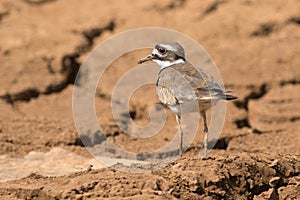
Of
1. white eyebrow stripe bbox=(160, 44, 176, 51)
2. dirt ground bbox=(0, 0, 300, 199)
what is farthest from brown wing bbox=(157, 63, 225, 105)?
dirt ground bbox=(0, 0, 300, 199)

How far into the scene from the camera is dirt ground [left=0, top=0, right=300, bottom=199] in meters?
4.36

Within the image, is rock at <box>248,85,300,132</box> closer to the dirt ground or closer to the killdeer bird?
the dirt ground

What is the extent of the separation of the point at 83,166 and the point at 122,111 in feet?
7.66


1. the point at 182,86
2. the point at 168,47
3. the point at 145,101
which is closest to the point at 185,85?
the point at 182,86

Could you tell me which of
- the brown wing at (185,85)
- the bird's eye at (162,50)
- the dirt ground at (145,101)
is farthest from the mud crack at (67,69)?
the brown wing at (185,85)

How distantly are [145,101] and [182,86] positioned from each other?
7.97 feet

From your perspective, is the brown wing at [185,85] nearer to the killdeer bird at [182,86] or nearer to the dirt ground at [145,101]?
the killdeer bird at [182,86]

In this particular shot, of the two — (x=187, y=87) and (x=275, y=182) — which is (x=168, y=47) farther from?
(x=275, y=182)

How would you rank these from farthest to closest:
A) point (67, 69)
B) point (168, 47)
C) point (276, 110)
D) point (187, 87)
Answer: point (67, 69), point (276, 110), point (168, 47), point (187, 87)

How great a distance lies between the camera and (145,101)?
7.78 metres

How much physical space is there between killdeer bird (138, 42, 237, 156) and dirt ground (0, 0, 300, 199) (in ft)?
1.53

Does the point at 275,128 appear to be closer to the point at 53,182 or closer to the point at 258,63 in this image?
the point at 258,63

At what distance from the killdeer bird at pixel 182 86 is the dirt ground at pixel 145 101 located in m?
0.47

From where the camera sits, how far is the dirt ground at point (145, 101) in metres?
4.36
